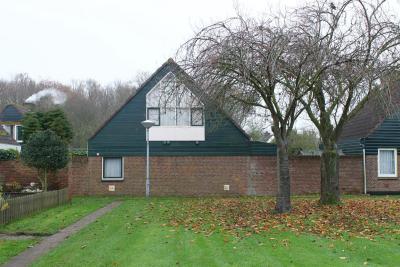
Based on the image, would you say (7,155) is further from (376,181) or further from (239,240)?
(239,240)

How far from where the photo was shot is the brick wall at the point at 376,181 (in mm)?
26500

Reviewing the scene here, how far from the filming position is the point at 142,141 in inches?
1045

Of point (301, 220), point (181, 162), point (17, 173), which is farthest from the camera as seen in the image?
point (17, 173)

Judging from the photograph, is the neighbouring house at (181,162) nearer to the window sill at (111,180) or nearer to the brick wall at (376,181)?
the window sill at (111,180)

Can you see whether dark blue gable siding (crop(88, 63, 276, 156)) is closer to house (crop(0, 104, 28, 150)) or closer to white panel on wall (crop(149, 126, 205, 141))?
white panel on wall (crop(149, 126, 205, 141))

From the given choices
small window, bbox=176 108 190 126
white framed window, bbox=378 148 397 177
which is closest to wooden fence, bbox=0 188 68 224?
small window, bbox=176 108 190 126

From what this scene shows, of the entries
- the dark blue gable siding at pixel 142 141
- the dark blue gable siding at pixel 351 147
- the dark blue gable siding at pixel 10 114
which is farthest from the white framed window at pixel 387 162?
the dark blue gable siding at pixel 10 114

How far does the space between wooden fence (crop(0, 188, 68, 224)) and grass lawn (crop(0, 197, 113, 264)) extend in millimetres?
215

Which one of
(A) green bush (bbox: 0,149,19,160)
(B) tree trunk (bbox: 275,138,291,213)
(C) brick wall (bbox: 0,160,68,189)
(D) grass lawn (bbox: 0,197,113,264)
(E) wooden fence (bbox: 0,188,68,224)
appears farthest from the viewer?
(A) green bush (bbox: 0,149,19,160)

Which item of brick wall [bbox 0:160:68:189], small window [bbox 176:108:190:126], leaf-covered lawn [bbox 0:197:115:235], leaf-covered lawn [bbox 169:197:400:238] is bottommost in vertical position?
leaf-covered lawn [bbox 0:197:115:235]

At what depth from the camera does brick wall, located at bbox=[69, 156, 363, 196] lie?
2630 cm

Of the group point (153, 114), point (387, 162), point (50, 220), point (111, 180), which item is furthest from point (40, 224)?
point (387, 162)

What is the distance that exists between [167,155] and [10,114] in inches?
1187

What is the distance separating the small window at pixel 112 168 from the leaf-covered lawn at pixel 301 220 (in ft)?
29.7
